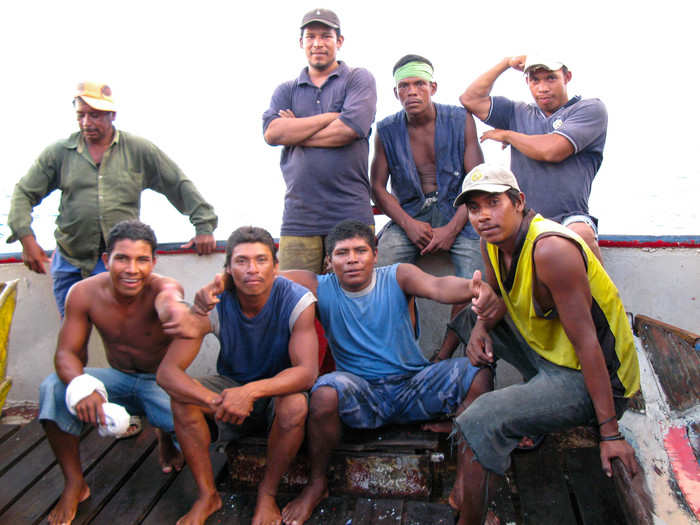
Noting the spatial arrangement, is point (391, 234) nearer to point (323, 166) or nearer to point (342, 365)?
point (323, 166)

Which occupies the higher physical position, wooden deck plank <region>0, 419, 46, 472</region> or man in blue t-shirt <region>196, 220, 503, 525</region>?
man in blue t-shirt <region>196, 220, 503, 525</region>

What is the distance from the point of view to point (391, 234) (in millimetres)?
3568

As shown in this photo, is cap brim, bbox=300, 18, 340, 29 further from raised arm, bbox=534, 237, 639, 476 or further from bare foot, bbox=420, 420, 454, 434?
bare foot, bbox=420, 420, 454, 434

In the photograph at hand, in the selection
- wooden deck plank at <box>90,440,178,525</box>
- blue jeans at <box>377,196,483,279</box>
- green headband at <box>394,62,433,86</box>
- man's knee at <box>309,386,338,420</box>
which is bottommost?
wooden deck plank at <box>90,440,178,525</box>

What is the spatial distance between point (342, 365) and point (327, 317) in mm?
263

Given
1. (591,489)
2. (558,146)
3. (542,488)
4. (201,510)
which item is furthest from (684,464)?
(201,510)

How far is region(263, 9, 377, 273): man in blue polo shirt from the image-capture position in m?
3.42

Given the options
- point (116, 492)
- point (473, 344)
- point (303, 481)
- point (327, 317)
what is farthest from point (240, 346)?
point (473, 344)

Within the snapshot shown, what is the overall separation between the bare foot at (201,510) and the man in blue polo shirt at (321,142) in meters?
1.41

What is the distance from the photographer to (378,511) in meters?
2.53


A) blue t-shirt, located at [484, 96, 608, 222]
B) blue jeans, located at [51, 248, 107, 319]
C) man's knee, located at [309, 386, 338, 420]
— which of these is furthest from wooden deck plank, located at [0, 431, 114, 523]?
blue t-shirt, located at [484, 96, 608, 222]

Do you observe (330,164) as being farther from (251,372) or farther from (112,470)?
(112,470)

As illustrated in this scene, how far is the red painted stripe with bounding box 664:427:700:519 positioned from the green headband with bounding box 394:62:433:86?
2330 millimetres

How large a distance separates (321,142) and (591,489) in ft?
7.75
